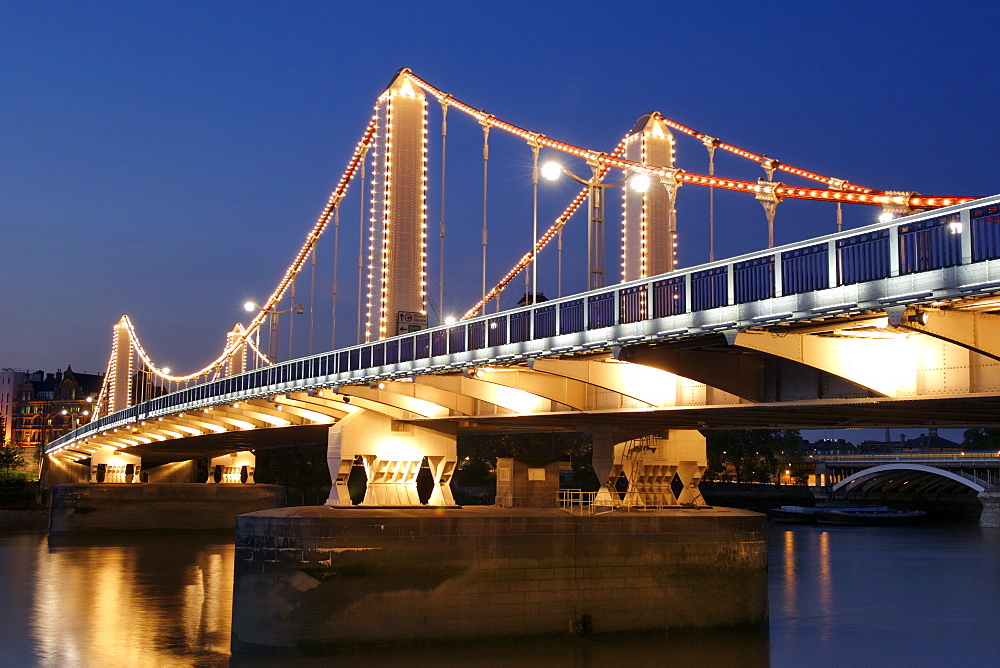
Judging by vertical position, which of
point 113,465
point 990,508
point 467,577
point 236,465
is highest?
point 236,465

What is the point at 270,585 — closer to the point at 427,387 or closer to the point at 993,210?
the point at 427,387

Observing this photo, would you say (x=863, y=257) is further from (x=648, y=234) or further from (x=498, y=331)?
(x=648, y=234)

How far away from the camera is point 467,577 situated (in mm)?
29219

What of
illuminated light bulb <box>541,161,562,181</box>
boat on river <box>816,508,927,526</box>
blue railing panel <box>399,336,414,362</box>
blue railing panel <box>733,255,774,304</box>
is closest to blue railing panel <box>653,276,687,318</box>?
blue railing panel <box>733,255,774,304</box>

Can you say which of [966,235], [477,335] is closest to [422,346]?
[477,335]

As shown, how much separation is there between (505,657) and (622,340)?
8.64 meters

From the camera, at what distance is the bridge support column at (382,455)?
135ft

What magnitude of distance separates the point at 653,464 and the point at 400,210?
13.8 m

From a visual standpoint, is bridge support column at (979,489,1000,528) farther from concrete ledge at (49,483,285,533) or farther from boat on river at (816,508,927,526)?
concrete ledge at (49,483,285,533)

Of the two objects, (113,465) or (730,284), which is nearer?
(730,284)

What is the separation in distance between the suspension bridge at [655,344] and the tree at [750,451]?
6444cm

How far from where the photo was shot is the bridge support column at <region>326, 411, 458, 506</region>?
41.3 meters

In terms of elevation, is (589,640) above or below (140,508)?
below

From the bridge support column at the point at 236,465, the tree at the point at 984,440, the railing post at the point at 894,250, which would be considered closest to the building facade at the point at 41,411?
the bridge support column at the point at 236,465
